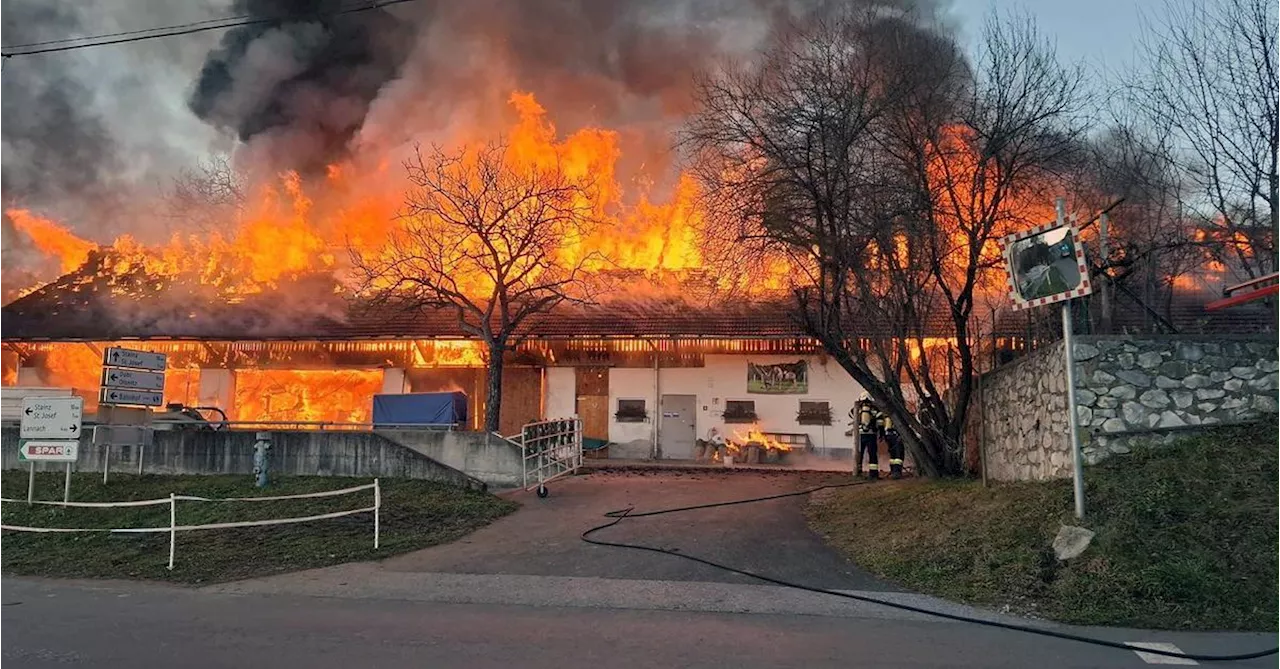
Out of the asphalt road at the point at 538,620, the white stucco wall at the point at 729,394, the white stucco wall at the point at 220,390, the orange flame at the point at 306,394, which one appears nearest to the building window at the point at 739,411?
the white stucco wall at the point at 729,394

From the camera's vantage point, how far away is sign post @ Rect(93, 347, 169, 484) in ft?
48.9

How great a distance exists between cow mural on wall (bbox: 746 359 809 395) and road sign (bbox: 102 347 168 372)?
15.1 meters

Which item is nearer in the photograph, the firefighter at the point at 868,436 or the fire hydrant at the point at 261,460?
the fire hydrant at the point at 261,460

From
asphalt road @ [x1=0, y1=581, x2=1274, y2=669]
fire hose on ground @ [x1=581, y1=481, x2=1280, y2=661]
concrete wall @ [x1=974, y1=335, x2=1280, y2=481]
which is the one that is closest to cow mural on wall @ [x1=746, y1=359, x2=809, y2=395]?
fire hose on ground @ [x1=581, y1=481, x2=1280, y2=661]

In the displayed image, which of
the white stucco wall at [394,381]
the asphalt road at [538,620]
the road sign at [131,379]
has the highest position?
the white stucco wall at [394,381]

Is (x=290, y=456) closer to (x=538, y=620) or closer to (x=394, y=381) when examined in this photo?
(x=394, y=381)

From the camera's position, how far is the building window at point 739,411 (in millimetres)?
22938

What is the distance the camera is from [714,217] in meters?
13.8

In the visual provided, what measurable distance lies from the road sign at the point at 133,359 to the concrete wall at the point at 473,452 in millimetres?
5009

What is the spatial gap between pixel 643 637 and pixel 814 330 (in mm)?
8656

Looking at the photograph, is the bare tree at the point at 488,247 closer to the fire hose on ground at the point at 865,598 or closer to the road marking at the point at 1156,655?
the fire hose on ground at the point at 865,598

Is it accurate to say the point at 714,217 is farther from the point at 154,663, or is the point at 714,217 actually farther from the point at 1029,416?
the point at 154,663

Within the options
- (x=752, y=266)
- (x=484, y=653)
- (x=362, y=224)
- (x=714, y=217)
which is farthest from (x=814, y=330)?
(x=362, y=224)

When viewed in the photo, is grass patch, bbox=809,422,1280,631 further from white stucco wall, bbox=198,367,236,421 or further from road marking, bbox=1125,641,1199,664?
white stucco wall, bbox=198,367,236,421
